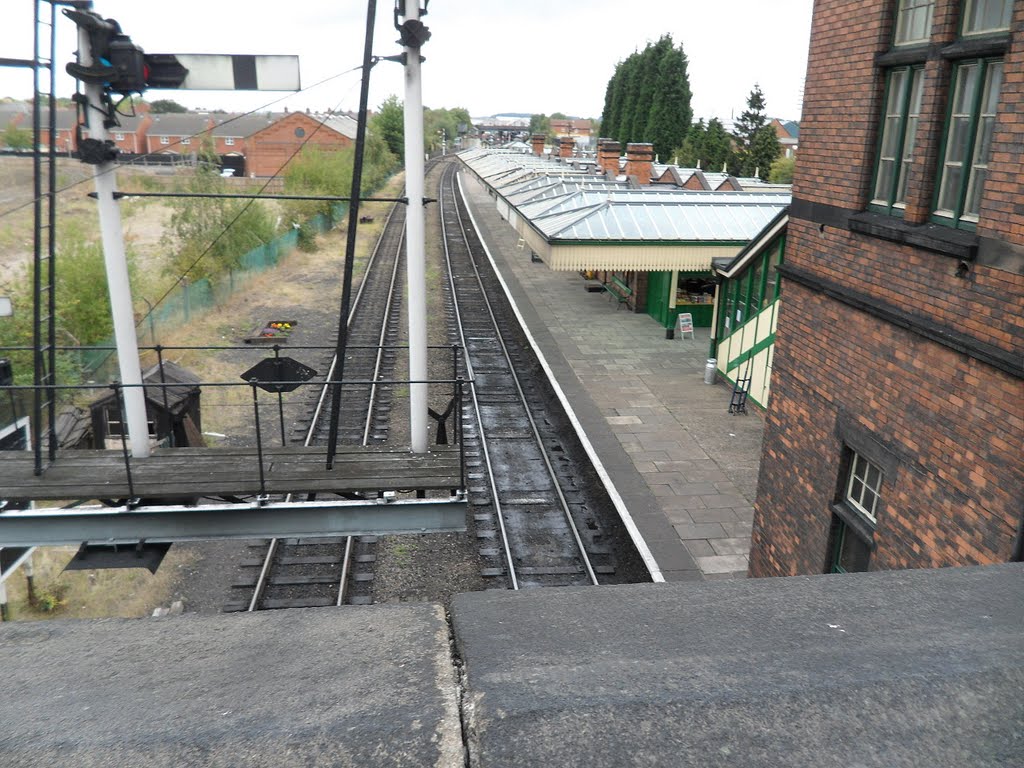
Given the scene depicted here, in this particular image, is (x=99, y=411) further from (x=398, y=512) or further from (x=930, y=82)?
(x=930, y=82)

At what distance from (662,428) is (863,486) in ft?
28.2

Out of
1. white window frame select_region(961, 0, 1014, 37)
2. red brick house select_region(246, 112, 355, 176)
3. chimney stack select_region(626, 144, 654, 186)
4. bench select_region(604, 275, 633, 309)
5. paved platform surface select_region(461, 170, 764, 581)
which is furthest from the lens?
red brick house select_region(246, 112, 355, 176)

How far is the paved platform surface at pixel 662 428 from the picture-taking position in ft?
36.7

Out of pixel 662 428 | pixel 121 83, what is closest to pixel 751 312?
pixel 662 428

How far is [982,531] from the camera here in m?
5.16

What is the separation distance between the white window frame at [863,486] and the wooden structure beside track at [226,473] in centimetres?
329

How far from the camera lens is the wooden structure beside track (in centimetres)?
613

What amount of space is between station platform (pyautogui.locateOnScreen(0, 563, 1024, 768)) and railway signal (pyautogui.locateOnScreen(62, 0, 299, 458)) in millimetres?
4736

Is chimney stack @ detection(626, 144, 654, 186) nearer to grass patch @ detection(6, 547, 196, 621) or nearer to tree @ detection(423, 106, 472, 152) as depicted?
grass patch @ detection(6, 547, 196, 621)

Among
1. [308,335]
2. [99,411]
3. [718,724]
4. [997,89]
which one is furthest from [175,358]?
[718,724]

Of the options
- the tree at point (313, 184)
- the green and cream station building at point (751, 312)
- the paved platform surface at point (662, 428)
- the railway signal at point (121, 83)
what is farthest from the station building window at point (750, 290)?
the tree at point (313, 184)

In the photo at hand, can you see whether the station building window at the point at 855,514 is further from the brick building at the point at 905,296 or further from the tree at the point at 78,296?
the tree at the point at 78,296

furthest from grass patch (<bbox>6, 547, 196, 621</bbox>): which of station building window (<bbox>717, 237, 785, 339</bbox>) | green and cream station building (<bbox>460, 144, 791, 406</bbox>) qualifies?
station building window (<bbox>717, 237, 785, 339</bbox>)

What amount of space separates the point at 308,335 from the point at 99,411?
10289 millimetres
